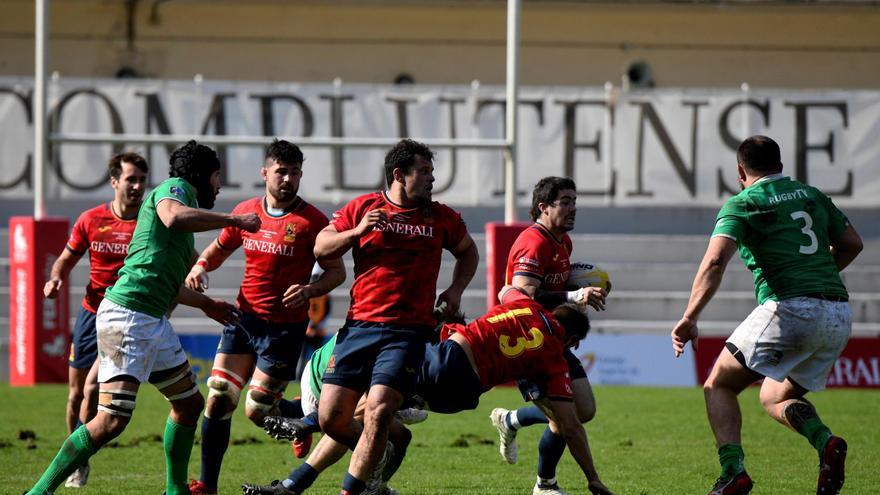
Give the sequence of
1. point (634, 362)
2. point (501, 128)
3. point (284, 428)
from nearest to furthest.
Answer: point (284, 428), point (634, 362), point (501, 128)

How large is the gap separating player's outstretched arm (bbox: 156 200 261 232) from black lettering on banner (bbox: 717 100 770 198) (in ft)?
53.9

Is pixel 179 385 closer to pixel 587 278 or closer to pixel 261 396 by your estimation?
pixel 261 396

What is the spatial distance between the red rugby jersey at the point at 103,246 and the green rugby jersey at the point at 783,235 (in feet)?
14.8

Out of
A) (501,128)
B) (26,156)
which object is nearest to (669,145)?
(501,128)

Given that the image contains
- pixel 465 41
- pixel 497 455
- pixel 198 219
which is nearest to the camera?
pixel 198 219

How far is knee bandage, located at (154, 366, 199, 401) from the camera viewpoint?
7875mm

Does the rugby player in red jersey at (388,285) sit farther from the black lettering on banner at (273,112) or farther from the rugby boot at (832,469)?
the black lettering on banner at (273,112)

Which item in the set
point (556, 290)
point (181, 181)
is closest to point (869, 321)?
point (556, 290)

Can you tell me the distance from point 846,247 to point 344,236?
121 inches

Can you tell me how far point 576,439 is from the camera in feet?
25.9

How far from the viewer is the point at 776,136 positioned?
23.1 m

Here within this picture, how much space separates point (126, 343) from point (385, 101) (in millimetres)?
15541

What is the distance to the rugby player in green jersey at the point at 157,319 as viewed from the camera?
7555 millimetres

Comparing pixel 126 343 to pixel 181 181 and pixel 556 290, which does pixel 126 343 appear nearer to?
pixel 181 181
